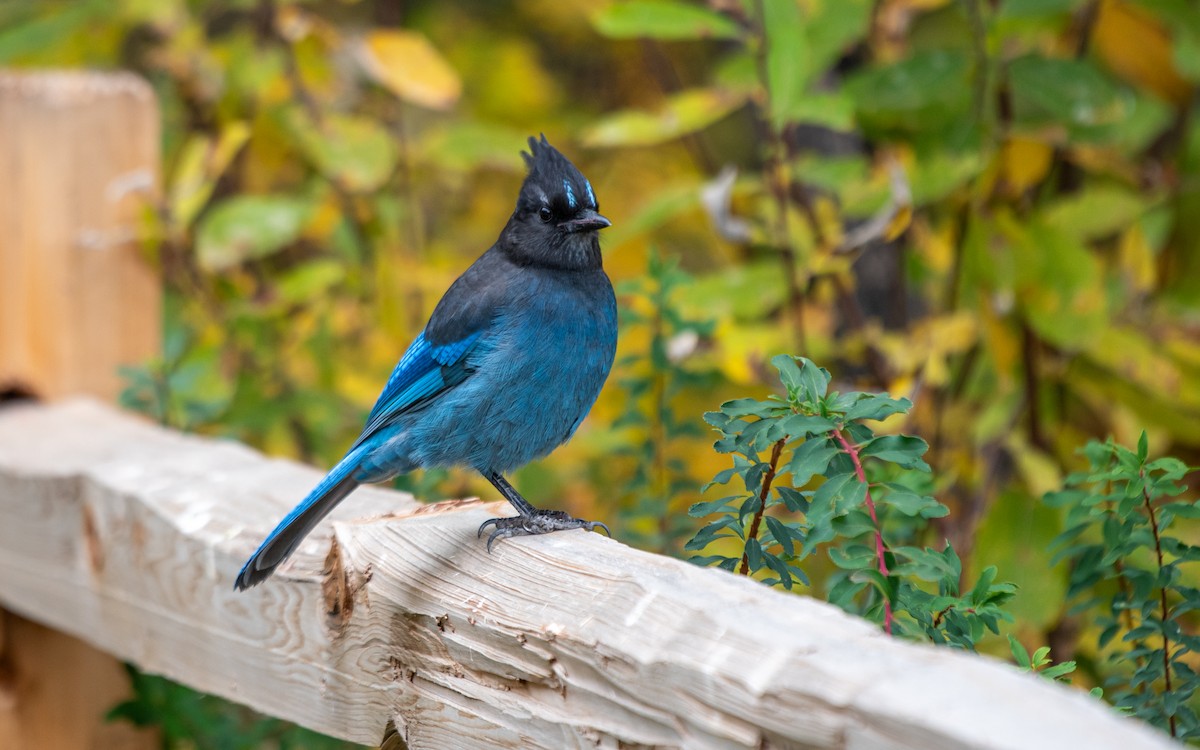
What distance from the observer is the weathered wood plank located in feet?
4.33

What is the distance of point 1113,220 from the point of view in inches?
136

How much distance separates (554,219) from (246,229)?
1330 millimetres

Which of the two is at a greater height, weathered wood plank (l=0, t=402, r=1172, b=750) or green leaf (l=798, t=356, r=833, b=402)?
green leaf (l=798, t=356, r=833, b=402)

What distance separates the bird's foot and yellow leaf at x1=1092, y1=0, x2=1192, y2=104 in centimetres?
233

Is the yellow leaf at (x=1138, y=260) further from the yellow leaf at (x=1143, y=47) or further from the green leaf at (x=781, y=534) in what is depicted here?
the green leaf at (x=781, y=534)

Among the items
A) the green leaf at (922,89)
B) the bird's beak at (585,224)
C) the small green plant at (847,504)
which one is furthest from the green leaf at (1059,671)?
the green leaf at (922,89)

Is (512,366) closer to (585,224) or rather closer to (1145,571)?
(585,224)

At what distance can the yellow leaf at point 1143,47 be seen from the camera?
12.4ft

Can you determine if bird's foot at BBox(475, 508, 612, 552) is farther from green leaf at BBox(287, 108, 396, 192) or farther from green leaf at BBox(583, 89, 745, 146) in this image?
green leaf at BBox(287, 108, 396, 192)

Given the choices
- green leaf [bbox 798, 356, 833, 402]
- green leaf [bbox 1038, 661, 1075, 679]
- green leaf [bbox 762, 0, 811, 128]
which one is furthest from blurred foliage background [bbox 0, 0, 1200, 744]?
green leaf [bbox 1038, 661, 1075, 679]

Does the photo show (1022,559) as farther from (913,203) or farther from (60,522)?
(60,522)

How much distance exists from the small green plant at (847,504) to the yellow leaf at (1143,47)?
2501mm

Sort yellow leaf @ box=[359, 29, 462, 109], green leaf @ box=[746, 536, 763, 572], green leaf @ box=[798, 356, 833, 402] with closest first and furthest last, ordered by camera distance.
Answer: green leaf @ box=[798, 356, 833, 402] → green leaf @ box=[746, 536, 763, 572] → yellow leaf @ box=[359, 29, 462, 109]

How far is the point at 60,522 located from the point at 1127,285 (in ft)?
9.10
